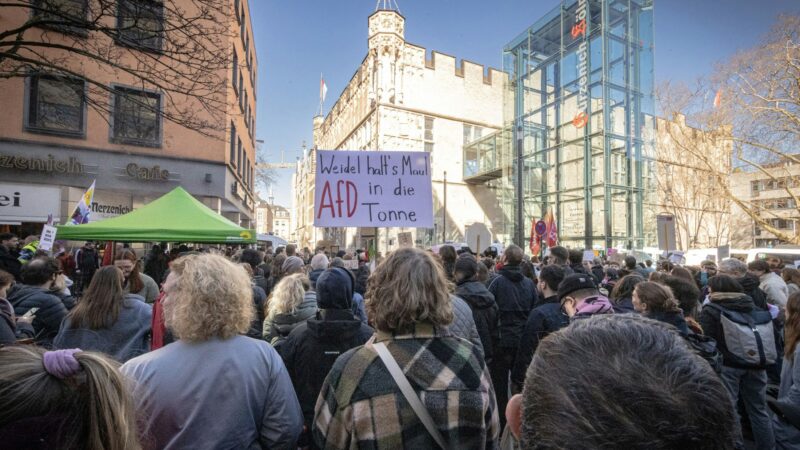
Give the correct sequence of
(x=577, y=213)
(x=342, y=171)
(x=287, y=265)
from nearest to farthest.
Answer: (x=342, y=171) < (x=287, y=265) < (x=577, y=213)

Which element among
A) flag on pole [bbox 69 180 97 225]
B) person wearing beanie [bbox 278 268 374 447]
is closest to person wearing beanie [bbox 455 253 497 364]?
person wearing beanie [bbox 278 268 374 447]

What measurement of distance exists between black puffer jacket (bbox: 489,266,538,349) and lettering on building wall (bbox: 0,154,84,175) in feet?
52.9

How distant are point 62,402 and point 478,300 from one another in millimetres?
3845

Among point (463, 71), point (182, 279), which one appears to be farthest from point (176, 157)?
point (463, 71)

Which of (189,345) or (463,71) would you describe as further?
(463,71)

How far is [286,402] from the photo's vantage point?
2.15 meters

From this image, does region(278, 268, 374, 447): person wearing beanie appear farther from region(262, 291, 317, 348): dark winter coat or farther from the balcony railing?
the balcony railing

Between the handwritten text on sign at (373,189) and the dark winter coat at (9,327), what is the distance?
119 inches

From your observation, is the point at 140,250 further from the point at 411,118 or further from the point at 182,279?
the point at 411,118

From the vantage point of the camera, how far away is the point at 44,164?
1426 cm

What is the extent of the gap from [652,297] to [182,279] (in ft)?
11.3

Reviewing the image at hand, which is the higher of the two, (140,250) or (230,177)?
(230,177)

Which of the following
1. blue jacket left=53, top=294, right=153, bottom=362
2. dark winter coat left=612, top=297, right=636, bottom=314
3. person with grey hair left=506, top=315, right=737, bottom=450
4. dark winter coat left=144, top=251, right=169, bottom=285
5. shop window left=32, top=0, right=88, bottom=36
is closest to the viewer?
person with grey hair left=506, top=315, right=737, bottom=450

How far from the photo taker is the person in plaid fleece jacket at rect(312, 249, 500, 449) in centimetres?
172
